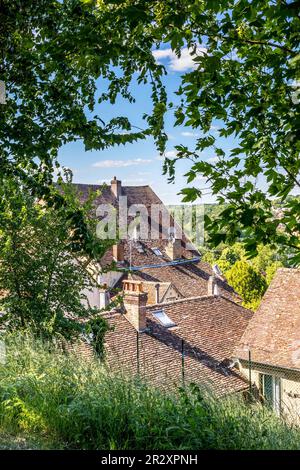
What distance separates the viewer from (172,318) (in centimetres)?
1702

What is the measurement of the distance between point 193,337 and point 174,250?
37.7 feet

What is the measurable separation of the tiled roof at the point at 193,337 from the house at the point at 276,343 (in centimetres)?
67

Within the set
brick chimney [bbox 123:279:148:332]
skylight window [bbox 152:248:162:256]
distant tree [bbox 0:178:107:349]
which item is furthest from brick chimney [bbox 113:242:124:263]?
distant tree [bbox 0:178:107:349]

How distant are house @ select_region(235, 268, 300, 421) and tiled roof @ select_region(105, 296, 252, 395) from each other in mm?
665

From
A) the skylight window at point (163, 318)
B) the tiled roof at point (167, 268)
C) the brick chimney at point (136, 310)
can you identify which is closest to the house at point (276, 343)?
the skylight window at point (163, 318)

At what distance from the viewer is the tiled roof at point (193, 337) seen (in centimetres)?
Result: 1396

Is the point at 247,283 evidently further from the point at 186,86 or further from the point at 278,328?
the point at 186,86

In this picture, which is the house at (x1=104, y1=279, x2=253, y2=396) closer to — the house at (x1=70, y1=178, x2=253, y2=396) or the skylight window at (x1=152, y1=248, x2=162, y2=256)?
the house at (x1=70, y1=178, x2=253, y2=396)

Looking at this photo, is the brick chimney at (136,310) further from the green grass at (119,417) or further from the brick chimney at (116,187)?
the brick chimney at (116,187)

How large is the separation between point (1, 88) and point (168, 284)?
18.8 m

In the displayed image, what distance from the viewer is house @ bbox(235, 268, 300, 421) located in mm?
13898

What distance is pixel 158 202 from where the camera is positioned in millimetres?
32062

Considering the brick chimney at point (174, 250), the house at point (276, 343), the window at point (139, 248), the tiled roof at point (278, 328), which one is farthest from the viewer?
the brick chimney at point (174, 250)
